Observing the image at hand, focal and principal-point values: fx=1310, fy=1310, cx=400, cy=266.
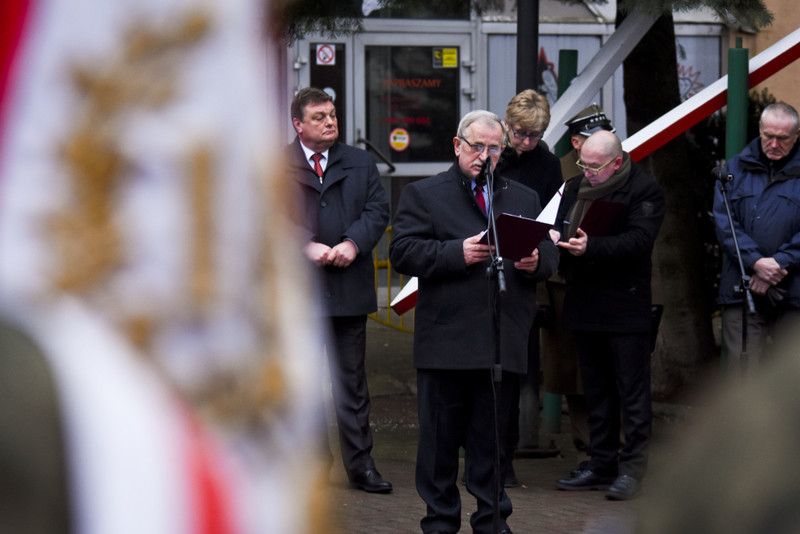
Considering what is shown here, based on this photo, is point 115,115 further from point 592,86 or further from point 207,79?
point 592,86

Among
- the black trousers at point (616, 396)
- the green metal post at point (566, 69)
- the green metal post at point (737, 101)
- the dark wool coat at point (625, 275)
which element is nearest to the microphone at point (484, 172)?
the dark wool coat at point (625, 275)

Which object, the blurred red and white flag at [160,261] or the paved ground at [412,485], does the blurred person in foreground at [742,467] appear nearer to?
the blurred red and white flag at [160,261]

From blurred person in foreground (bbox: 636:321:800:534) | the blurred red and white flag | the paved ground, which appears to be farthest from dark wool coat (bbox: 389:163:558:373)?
the blurred red and white flag

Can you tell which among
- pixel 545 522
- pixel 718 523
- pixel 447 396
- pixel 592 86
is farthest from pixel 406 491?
pixel 718 523

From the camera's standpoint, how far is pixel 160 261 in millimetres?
908

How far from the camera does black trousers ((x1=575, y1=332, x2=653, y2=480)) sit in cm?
654

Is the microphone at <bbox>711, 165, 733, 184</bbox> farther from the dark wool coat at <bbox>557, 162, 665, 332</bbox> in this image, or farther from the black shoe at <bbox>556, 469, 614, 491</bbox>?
the black shoe at <bbox>556, 469, 614, 491</bbox>

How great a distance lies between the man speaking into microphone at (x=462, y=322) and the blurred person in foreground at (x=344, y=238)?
996 millimetres

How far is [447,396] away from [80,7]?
15.1ft

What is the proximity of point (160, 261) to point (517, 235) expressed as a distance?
167 inches

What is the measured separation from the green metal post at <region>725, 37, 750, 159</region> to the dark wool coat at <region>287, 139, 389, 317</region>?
8.14ft

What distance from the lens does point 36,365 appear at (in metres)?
0.85

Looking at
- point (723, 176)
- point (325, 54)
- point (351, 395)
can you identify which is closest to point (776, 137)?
point (723, 176)

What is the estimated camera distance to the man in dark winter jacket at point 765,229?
6555 mm
